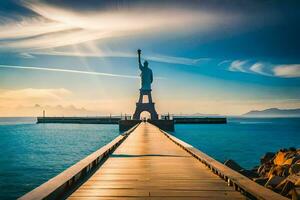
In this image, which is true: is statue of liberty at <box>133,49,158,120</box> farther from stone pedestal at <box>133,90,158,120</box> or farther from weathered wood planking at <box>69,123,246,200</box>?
weathered wood planking at <box>69,123,246,200</box>

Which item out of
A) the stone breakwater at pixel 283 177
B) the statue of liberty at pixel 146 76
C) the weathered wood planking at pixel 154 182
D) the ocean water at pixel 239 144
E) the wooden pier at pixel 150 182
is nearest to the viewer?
the wooden pier at pixel 150 182

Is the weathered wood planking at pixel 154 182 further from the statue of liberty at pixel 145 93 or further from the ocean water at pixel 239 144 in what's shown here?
the statue of liberty at pixel 145 93

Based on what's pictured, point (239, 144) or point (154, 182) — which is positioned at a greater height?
point (154, 182)

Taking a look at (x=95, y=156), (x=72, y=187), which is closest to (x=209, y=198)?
(x=72, y=187)

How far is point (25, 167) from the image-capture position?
30.1 m

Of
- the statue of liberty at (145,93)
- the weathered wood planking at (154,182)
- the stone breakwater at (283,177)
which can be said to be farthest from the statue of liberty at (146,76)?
the weathered wood planking at (154,182)

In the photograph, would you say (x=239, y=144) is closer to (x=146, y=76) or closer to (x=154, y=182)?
(x=146, y=76)

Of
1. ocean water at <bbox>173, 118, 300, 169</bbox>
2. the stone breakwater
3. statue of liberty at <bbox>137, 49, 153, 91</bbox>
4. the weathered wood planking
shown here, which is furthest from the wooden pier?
statue of liberty at <bbox>137, 49, 153, 91</bbox>

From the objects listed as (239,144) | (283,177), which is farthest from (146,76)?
(283,177)

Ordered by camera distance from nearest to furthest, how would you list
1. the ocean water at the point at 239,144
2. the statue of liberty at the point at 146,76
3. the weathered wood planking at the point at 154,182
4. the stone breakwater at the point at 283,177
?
the weathered wood planking at the point at 154,182 → the stone breakwater at the point at 283,177 → the ocean water at the point at 239,144 → the statue of liberty at the point at 146,76

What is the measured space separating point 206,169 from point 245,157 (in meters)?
30.1

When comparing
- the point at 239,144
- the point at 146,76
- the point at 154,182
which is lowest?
the point at 239,144

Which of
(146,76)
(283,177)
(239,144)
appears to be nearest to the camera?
(283,177)

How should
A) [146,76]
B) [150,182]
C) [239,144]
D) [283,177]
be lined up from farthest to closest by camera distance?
[146,76] → [239,144] → [283,177] → [150,182]
